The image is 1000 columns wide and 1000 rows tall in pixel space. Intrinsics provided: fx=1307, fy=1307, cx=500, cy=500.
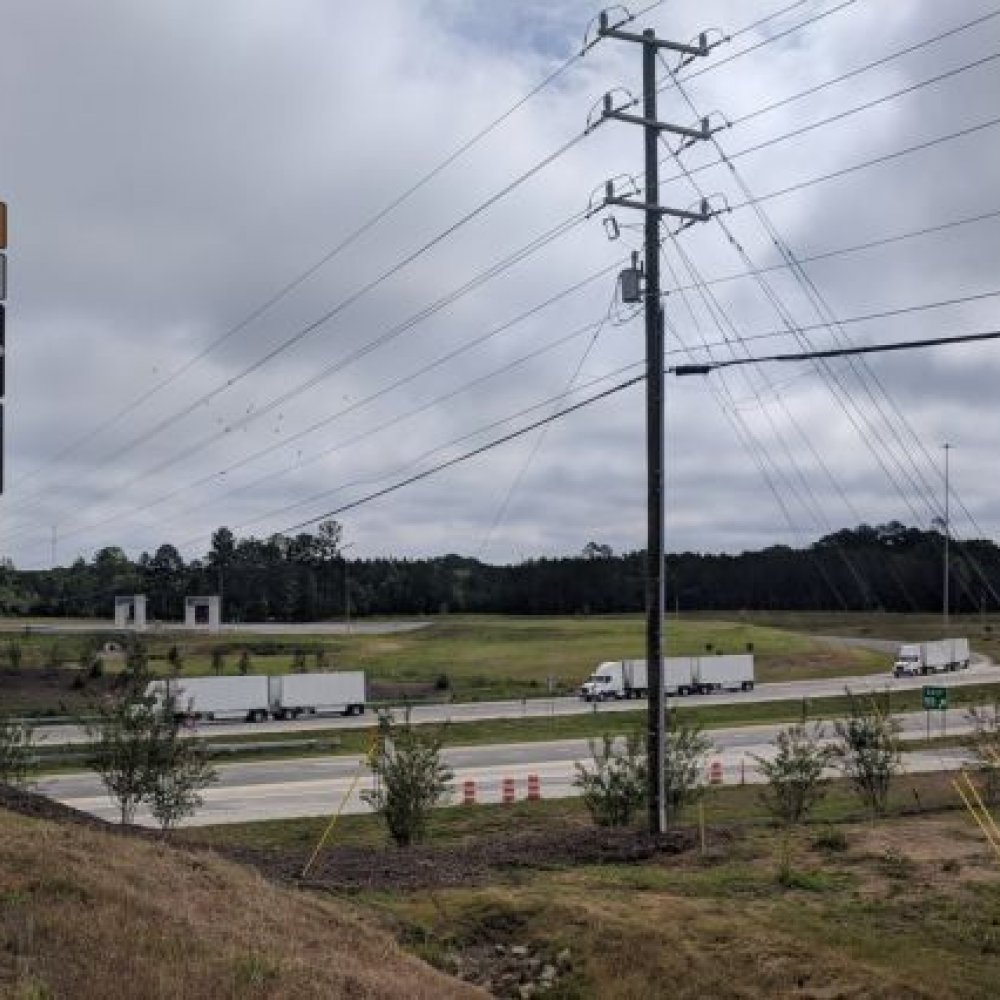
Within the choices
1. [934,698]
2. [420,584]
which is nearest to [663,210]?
[934,698]

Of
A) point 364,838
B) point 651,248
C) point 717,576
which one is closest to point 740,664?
point 364,838

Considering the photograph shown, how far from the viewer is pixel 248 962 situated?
28.1ft

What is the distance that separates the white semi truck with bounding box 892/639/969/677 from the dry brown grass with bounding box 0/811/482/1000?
84.2m

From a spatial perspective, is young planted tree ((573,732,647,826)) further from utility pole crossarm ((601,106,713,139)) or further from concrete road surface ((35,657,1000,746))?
concrete road surface ((35,657,1000,746))

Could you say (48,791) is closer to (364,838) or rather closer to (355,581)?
(364,838)

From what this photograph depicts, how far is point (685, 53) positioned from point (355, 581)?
168878 mm

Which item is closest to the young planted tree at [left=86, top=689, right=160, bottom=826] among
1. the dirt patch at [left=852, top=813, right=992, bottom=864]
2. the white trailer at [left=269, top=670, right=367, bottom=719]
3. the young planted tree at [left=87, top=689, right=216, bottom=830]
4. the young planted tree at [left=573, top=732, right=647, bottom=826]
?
the young planted tree at [left=87, top=689, right=216, bottom=830]

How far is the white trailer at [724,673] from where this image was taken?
83.5 metres

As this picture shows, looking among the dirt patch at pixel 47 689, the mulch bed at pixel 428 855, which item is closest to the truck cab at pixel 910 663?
the dirt patch at pixel 47 689

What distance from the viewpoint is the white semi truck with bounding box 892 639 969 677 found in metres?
90.6

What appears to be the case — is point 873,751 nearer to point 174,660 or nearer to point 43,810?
point 43,810

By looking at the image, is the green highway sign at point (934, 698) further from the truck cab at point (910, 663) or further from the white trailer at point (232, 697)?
the truck cab at point (910, 663)

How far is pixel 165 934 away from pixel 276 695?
198 feet

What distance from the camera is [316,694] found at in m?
69.1
